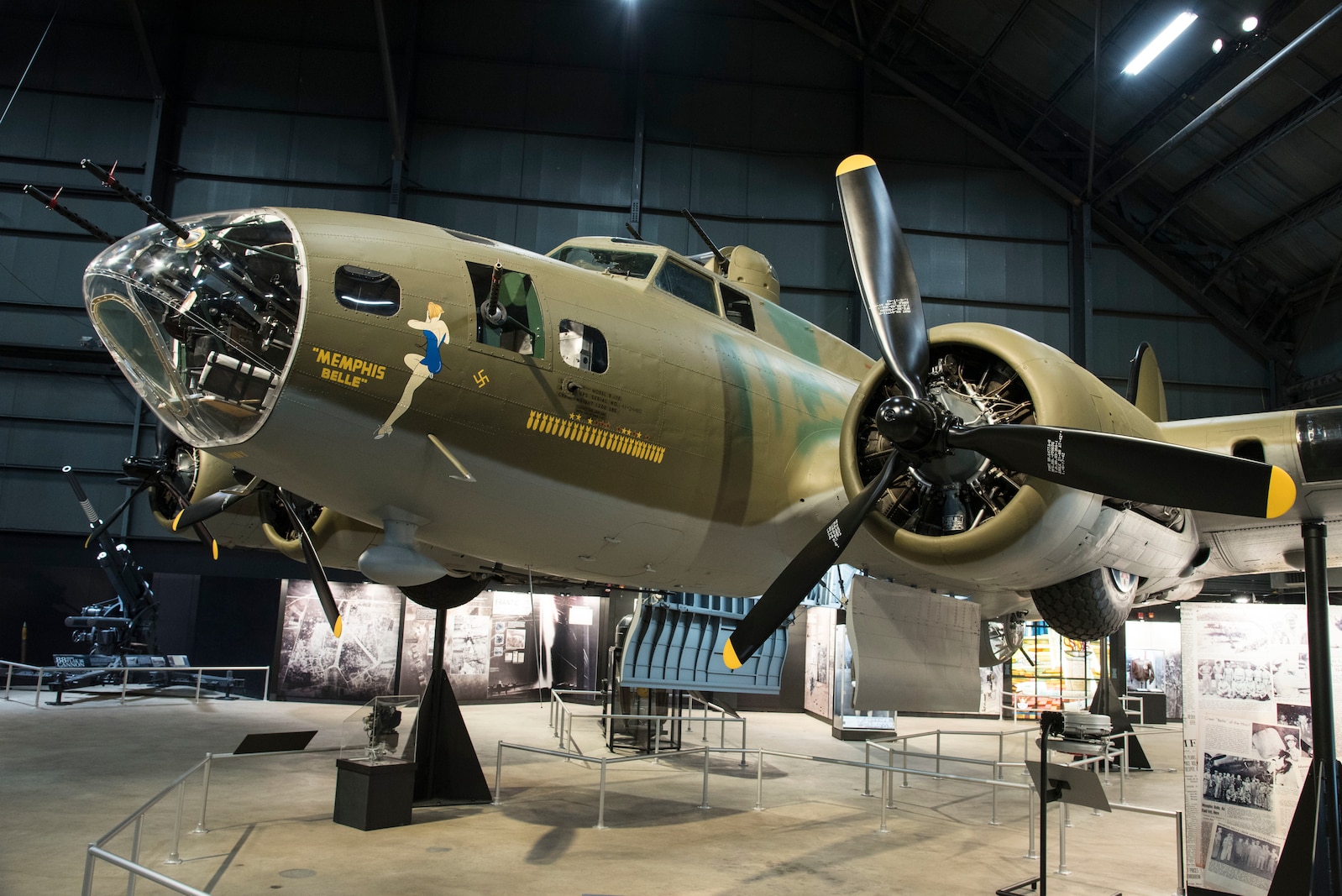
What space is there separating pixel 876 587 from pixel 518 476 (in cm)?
367

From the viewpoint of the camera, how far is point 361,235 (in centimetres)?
612

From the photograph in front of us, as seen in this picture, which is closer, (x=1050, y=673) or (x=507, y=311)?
(x=507, y=311)

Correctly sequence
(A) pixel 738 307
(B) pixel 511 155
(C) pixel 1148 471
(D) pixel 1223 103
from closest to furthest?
(C) pixel 1148 471 < (A) pixel 738 307 < (D) pixel 1223 103 < (B) pixel 511 155

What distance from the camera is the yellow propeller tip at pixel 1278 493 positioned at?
540 centimetres

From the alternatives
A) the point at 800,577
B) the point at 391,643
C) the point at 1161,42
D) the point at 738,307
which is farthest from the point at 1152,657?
the point at 800,577

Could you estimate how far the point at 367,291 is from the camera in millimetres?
5910

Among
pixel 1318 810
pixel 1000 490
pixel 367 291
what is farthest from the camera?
pixel 1000 490

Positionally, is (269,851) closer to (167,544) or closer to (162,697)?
(162,697)

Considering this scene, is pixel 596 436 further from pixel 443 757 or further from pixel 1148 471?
pixel 443 757

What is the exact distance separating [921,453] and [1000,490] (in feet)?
2.71

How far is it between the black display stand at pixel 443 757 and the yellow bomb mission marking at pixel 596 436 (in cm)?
506

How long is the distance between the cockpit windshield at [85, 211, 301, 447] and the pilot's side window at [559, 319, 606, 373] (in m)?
1.92

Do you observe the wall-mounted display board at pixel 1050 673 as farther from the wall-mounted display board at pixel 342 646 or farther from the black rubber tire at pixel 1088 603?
the black rubber tire at pixel 1088 603

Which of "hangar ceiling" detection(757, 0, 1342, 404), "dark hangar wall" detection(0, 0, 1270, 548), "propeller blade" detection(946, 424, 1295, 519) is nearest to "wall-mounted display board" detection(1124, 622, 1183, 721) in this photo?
"dark hangar wall" detection(0, 0, 1270, 548)
